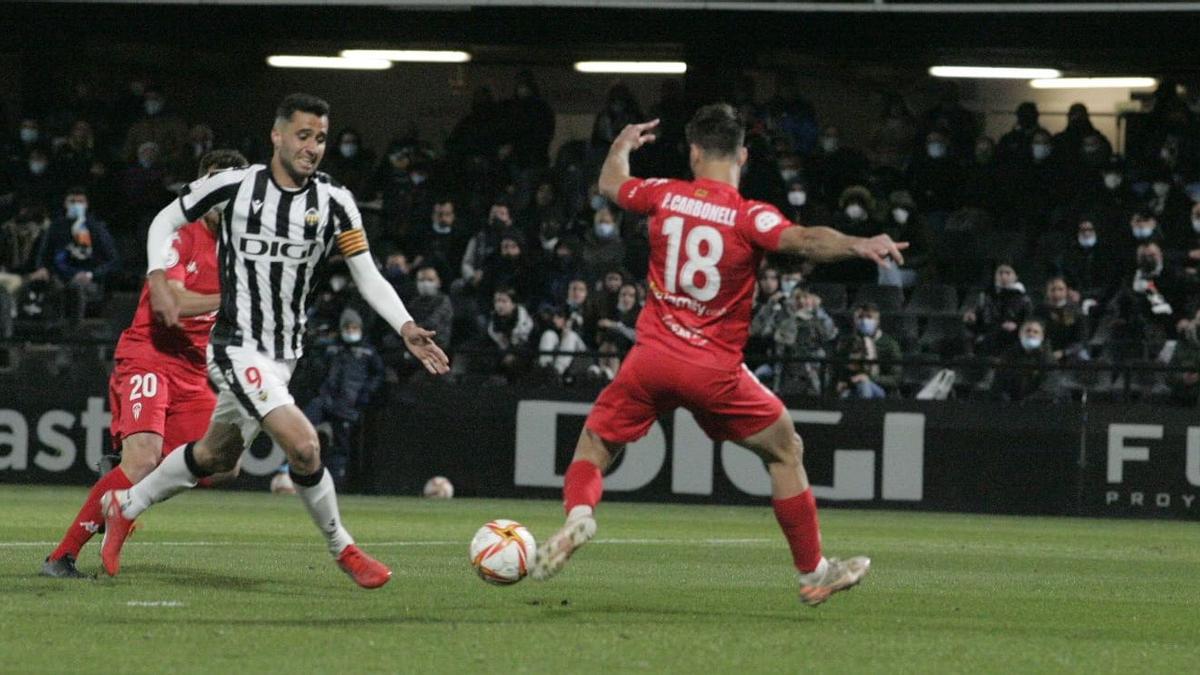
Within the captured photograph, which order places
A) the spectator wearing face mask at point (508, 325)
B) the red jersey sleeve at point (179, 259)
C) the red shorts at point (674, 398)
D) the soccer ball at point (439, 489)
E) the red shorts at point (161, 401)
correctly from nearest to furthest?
the red shorts at point (674, 398), the red jersey sleeve at point (179, 259), the red shorts at point (161, 401), the soccer ball at point (439, 489), the spectator wearing face mask at point (508, 325)

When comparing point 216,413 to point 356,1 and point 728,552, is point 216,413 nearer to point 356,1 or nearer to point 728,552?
point 728,552

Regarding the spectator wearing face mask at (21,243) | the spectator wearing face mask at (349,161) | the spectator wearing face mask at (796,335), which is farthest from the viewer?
the spectator wearing face mask at (349,161)

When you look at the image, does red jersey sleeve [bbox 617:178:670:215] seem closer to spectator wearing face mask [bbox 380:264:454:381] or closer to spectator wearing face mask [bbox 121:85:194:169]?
spectator wearing face mask [bbox 380:264:454:381]

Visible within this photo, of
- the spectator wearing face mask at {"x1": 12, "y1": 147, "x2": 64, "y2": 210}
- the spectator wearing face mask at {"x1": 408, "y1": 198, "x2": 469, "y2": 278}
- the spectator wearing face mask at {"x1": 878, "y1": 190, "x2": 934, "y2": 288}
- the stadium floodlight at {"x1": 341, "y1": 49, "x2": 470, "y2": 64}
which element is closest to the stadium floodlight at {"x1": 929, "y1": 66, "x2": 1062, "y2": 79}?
the spectator wearing face mask at {"x1": 878, "y1": 190, "x2": 934, "y2": 288}

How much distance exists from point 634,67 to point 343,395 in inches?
475

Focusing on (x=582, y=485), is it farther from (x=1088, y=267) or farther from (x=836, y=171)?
(x=836, y=171)

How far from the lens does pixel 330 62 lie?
108ft

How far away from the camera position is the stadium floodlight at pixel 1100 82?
31.6 metres

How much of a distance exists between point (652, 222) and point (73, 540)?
3230 millimetres

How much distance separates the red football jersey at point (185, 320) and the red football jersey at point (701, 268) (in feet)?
8.50

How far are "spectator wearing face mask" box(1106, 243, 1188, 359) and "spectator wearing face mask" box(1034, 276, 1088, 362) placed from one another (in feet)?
1.15

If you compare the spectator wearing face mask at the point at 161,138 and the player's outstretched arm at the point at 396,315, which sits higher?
the spectator wearing face mask at the point at 161,138

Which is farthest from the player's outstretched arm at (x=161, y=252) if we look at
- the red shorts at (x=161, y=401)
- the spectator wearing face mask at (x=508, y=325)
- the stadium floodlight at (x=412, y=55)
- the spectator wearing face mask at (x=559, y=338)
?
the stadium floodlight at (x=412, y=55)

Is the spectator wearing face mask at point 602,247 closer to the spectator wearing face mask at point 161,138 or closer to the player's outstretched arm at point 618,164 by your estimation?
the spectator wearing face mask at point 161,138
